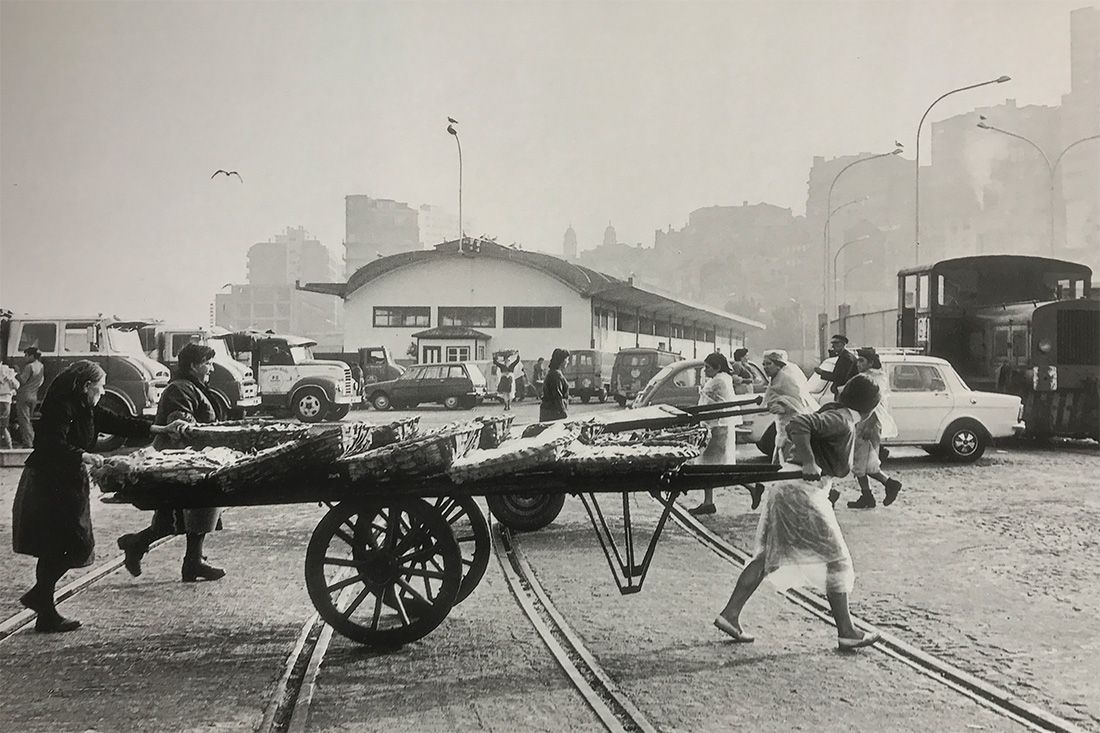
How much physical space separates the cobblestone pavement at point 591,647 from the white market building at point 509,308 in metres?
9.14

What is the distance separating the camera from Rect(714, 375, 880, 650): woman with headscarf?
13.6 ft

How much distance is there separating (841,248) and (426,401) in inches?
426

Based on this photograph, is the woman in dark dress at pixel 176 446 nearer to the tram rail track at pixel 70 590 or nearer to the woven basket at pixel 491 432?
the tram rail track at pixel 70 590

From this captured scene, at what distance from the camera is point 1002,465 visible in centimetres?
1152

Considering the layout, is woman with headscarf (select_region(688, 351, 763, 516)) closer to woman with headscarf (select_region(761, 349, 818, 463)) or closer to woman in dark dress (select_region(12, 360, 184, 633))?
woman with headscarf (select_region(761, 349, 818, 463))

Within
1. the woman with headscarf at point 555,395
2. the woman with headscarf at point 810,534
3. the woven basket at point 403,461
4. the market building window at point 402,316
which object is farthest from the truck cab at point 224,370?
the woman with headscarf at point 810,534

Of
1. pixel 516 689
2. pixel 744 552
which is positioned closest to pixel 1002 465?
pixel 744 552

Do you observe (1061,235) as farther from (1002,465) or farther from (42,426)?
(42,426)

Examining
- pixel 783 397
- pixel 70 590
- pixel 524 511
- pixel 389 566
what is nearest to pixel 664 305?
pixel 524 511

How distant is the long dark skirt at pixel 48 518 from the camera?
174 inches

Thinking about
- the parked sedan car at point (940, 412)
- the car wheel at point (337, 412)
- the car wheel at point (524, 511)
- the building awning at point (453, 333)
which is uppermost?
the building awning at point (453, 333)

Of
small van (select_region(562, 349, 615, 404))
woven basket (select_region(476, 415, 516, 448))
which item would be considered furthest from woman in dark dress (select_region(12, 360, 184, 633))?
small van (select_region(562, 349, 615, 404))

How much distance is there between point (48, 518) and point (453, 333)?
46.1 feet

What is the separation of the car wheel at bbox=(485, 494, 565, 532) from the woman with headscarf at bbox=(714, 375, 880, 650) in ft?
10.0
